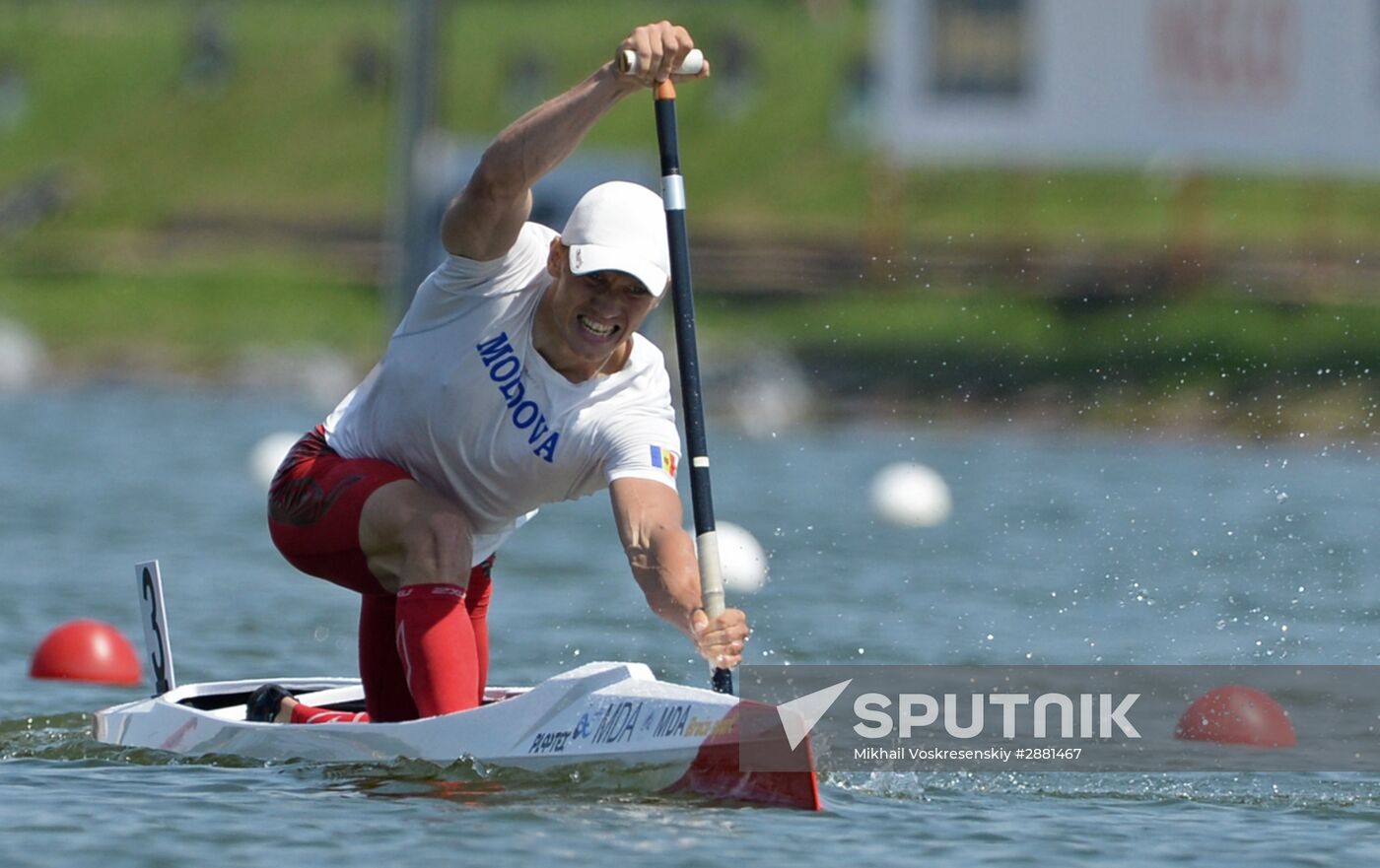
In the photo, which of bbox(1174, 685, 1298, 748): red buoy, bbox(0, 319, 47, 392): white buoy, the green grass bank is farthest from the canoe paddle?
bbox(0, 319, 47, 392): white buoy

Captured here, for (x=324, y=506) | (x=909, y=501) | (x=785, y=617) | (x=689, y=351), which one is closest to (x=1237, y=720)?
(x=689, y=351)

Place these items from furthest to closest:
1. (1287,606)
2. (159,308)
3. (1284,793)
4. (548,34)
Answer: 1. (548,34)
2. (159,308)
3. (1287,606)
4. (1284,793)

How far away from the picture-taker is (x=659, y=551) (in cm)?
682

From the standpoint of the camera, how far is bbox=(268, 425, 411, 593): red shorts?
7.12 meters

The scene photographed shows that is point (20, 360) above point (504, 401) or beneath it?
above

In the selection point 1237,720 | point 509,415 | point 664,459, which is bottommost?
point 1237,720

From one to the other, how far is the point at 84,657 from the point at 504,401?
12.7 ft

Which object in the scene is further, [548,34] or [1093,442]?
[548,34]

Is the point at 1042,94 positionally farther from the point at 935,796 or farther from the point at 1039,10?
the point at 935,796

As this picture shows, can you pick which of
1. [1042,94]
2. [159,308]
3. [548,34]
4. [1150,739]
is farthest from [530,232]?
[548,34]

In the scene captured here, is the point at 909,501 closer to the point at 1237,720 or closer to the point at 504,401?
the point at 1237,720

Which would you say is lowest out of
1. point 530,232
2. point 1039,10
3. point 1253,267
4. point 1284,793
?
point 1284,793

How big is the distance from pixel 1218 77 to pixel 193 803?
23.9 metres

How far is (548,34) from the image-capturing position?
55344mm
